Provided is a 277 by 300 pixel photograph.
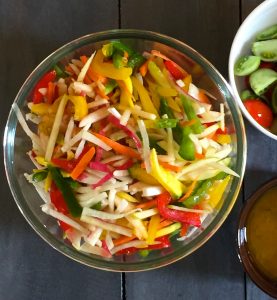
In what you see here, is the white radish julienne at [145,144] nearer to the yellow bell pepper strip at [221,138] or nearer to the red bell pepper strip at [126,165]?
the red bell pepper strip at [126,165]

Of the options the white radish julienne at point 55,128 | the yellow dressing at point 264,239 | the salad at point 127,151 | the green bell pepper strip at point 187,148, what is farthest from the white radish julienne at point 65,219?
the yellow dressing at point 264,239

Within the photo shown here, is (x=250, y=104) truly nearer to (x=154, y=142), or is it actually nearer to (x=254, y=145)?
(x=254, y=145)

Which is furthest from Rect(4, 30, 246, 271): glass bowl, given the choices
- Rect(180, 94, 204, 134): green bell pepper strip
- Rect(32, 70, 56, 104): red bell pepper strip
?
Rect(180, 94, 204, 134): green bell pepper strip

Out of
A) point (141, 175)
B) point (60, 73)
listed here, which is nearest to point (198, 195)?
point (141, 175)

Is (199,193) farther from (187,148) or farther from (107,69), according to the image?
(107,69)

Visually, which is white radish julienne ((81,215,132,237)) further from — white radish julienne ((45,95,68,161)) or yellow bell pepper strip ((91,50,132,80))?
yellow bell pepper strip ((91,50,132,80))

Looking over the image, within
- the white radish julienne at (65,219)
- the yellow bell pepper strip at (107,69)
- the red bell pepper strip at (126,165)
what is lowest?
the white radish julienne at (65,219)
